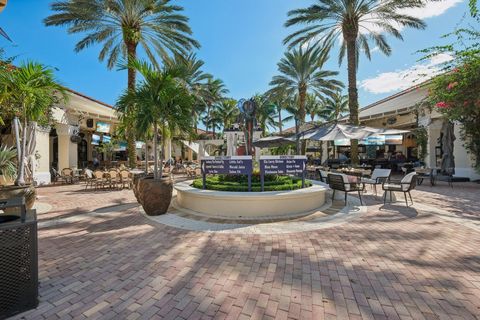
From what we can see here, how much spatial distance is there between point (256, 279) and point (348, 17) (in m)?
15.4

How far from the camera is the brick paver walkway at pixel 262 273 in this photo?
2.46 metres

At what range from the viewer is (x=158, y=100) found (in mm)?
6098

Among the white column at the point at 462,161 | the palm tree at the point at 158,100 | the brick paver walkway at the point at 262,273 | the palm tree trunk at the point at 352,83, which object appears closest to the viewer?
the brick paver walkway at the point at 262,273

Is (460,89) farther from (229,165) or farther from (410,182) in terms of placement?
(229,165)

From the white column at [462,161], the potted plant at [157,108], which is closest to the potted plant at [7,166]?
the potted plant at [157,108]

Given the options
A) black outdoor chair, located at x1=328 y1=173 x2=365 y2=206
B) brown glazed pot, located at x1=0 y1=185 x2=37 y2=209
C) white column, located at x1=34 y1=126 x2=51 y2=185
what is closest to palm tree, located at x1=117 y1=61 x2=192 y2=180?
brown glazed pot, located at x1=0 y1=185 x2=37 y2=209

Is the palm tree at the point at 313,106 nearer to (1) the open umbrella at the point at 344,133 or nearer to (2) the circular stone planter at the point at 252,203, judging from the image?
(1) the open umbrella at the point at 344,133

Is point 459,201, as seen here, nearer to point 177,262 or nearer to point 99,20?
point 177,262

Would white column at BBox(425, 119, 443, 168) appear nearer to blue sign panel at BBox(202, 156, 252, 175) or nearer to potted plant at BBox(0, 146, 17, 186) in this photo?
blue sign panel at BBox(202, 156, 252, 175)

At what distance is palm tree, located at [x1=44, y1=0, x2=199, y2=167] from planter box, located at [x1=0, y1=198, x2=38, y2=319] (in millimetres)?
10729

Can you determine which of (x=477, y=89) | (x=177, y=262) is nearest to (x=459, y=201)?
(x=477, y=89)

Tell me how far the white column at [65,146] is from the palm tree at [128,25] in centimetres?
433

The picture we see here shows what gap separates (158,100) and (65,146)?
12300 millimetres

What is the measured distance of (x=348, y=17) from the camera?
13359 millimetres
